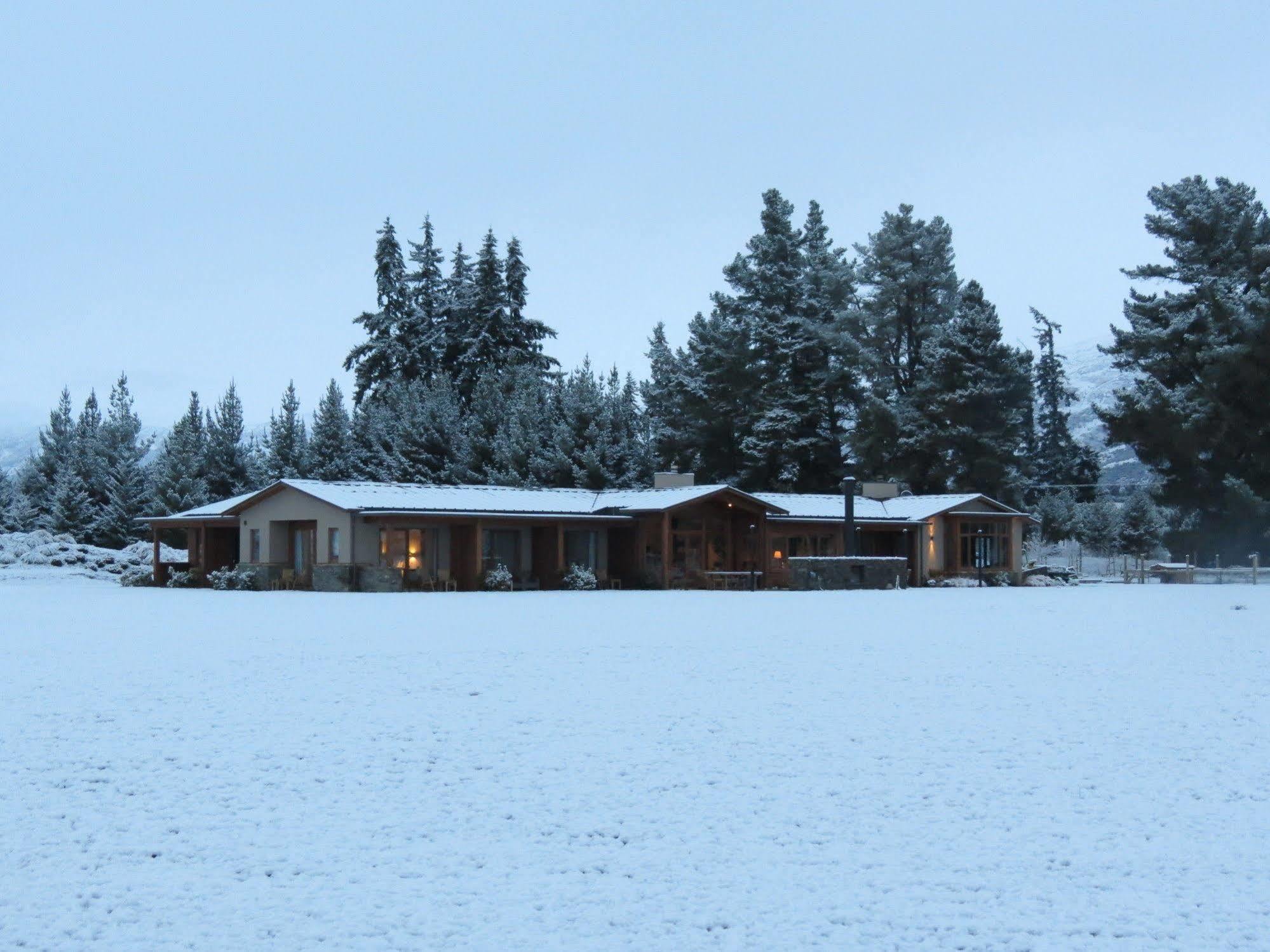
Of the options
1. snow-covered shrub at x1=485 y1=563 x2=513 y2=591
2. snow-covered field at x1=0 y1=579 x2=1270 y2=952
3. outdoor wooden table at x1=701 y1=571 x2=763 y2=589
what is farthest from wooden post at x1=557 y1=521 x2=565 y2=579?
snow-covered field at x1=0 y1=579 x2=1270 y2=952

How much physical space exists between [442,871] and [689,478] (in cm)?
3550

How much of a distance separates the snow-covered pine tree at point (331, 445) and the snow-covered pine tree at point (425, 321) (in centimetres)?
1026

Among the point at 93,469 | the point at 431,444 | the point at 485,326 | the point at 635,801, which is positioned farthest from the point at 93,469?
the point at 635,801

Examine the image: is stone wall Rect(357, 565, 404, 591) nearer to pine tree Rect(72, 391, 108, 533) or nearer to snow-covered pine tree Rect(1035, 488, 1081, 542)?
pine tree Rect(72, 391, 108, 533)

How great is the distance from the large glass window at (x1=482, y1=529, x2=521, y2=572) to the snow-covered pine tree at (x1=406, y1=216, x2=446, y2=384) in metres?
31.3

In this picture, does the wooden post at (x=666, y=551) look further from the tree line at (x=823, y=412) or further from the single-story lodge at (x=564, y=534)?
the tree line at (x=823, y=412)

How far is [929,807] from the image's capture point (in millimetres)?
6551

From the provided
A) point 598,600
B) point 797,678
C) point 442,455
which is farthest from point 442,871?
point 442,455

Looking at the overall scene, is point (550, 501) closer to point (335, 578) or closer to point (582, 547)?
point (582, 547)

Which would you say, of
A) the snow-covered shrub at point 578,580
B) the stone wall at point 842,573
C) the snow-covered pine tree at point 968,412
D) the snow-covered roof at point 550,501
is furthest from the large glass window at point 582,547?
the snow-covered pine tree at point 968,412

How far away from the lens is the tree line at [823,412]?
1757 inches

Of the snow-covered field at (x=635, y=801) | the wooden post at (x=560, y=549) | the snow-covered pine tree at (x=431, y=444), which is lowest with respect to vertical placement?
the snow-covered field at (x=635, y=801)

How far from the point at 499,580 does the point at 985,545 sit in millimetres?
18909

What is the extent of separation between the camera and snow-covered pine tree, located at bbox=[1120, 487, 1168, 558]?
58312 millimetres
